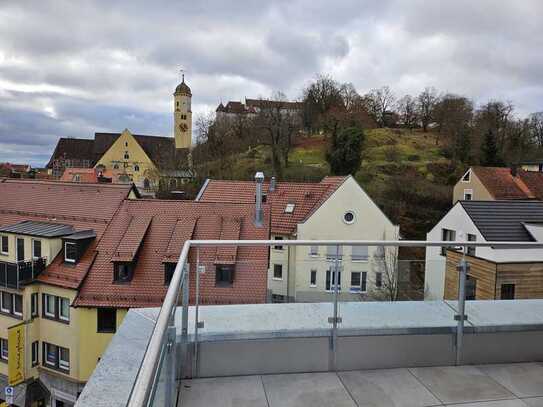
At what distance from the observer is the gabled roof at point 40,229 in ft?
59.4

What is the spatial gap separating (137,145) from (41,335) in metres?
57.3

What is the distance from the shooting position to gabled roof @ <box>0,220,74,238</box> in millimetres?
18109

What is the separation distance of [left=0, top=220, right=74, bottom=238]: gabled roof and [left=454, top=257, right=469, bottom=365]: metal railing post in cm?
1740

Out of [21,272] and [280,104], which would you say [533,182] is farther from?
[21,272]

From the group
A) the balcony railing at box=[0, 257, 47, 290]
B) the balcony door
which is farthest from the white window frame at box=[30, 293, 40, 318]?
the balcony door

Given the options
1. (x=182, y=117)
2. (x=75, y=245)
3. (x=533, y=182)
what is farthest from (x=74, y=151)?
(x=533, y=182)

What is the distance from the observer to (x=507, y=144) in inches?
1821

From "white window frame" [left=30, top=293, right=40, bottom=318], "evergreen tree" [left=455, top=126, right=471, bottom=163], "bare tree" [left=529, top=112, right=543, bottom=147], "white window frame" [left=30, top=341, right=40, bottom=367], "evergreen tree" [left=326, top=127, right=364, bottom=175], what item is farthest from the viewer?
"bare tree" [left=529, top=112, right=543, bottom=147]

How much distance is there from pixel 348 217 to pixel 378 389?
Result: 68.5 feet

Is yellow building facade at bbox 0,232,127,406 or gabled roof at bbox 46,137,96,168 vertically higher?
gabled roof at bbox 46,137,96,168

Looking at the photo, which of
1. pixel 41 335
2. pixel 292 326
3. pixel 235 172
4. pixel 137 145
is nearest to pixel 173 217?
pixel 41 335

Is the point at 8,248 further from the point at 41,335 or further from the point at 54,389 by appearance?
the point at 54,389

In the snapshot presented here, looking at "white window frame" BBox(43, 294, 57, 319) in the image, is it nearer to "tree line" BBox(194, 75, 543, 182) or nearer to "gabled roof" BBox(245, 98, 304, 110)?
"tree line" BBox(194, 75, 543, 182)

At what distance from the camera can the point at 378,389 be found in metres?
2.93
